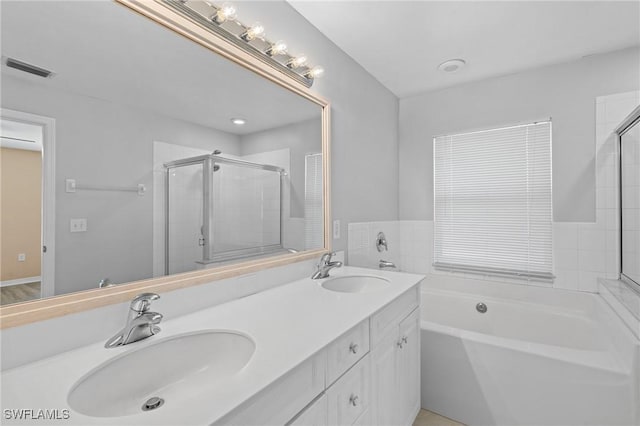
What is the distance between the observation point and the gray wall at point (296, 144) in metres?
1.49

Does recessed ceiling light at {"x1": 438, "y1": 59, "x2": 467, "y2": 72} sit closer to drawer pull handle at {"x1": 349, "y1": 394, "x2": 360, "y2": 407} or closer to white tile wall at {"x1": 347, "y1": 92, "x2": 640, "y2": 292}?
white tile wall at {"x1": 347, "y1": 92, "x2": 640, "y2": 292}

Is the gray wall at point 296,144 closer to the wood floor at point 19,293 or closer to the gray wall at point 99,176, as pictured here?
the gray wall at point 99,176

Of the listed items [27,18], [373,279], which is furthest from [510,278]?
[27,18]

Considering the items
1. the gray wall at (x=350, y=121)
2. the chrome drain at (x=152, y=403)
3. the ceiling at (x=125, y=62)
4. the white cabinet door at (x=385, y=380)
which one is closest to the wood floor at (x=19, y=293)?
the chrome drain at (x=152, y=403)

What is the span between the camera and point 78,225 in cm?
88

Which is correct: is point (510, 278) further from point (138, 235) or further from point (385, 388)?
point (138, 235)

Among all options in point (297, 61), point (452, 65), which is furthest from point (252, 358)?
point (452, 65)

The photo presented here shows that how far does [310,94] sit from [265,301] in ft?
3.92

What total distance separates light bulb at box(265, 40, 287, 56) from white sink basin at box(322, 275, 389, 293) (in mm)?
1214

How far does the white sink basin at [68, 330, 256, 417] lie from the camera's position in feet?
2.37

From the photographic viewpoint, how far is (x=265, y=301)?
4.11 ft

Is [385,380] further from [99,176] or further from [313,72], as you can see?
[313,72]

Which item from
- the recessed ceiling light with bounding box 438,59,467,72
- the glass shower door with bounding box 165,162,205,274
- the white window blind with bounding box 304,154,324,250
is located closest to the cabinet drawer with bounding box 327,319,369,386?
the glass shower door with bounding box 165,162,205,274

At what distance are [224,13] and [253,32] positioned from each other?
15cm
